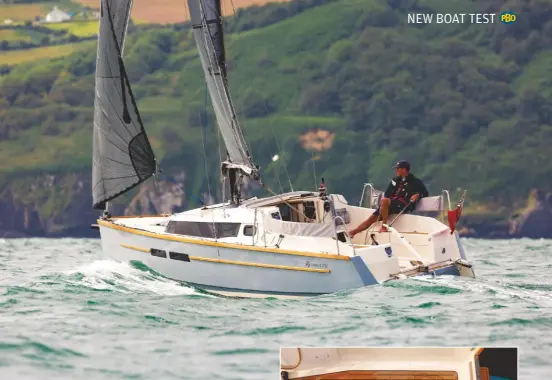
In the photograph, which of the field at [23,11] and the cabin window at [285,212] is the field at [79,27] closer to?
the field at [23,11]

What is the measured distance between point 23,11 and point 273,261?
149 ft

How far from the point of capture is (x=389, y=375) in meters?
8.77

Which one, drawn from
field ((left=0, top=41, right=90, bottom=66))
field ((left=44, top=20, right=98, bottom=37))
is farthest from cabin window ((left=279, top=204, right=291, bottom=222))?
field ((left=0, top=41, right=90, bottom=66))

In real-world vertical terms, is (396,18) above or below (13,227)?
above

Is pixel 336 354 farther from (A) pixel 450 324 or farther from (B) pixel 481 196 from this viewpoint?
(B) pixel 481 196

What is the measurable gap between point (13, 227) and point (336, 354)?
57.7 meters

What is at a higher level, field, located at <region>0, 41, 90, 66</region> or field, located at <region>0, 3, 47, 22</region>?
field, located at <region>0, 3, 47, 22</region>

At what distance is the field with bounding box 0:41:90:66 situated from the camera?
72519mm

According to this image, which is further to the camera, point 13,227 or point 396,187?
point 13,227

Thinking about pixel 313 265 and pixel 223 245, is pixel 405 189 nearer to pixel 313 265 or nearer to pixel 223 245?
pixel 313 265

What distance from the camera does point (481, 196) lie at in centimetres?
6538

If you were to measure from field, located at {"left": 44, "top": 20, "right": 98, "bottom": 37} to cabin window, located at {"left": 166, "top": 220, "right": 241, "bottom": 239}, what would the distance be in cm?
4907

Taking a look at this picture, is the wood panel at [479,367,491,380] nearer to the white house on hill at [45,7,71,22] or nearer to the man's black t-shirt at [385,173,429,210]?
the man's black t-shirt at [385,173,429,210]

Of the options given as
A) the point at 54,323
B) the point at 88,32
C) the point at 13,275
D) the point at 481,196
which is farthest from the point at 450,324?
the point at 88,32
